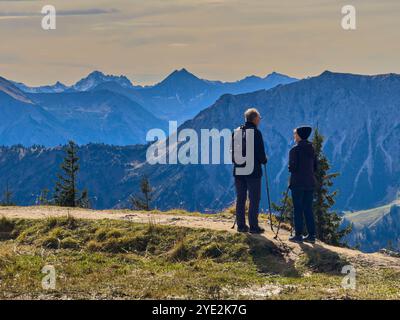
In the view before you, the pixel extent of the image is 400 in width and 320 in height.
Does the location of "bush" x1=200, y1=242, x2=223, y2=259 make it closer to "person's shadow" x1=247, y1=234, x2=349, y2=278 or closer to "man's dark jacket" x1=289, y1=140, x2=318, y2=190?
"person's shadow" x1=247, y1=234, x2=349, y2=278

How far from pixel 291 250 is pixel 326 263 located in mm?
1317

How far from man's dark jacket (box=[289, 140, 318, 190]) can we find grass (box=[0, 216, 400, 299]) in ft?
6.89

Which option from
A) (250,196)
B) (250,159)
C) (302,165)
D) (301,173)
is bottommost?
(250,196)

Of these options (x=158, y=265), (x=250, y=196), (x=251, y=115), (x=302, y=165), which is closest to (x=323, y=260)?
(x=302, y=165)

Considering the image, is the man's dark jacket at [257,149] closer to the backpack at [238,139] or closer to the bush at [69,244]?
the backpack at [238,139]

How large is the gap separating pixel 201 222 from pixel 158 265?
16.3 feet

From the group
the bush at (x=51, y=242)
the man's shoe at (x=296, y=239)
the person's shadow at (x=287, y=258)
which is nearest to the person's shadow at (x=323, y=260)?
the person's shadow at (x=287, y=258)

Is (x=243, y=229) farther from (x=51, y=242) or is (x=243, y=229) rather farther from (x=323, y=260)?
(x=51, y=242)

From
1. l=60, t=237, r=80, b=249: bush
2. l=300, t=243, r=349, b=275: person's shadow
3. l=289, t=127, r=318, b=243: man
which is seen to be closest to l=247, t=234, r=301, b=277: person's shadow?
l=300, t=243, r=349, b=275: person's shadow

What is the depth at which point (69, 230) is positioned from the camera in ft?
61.5

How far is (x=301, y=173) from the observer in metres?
17.6

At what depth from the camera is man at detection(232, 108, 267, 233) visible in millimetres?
17625

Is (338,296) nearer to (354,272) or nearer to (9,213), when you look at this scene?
(354,272)

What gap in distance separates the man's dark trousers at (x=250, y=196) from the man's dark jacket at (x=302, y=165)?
1.12 meters
